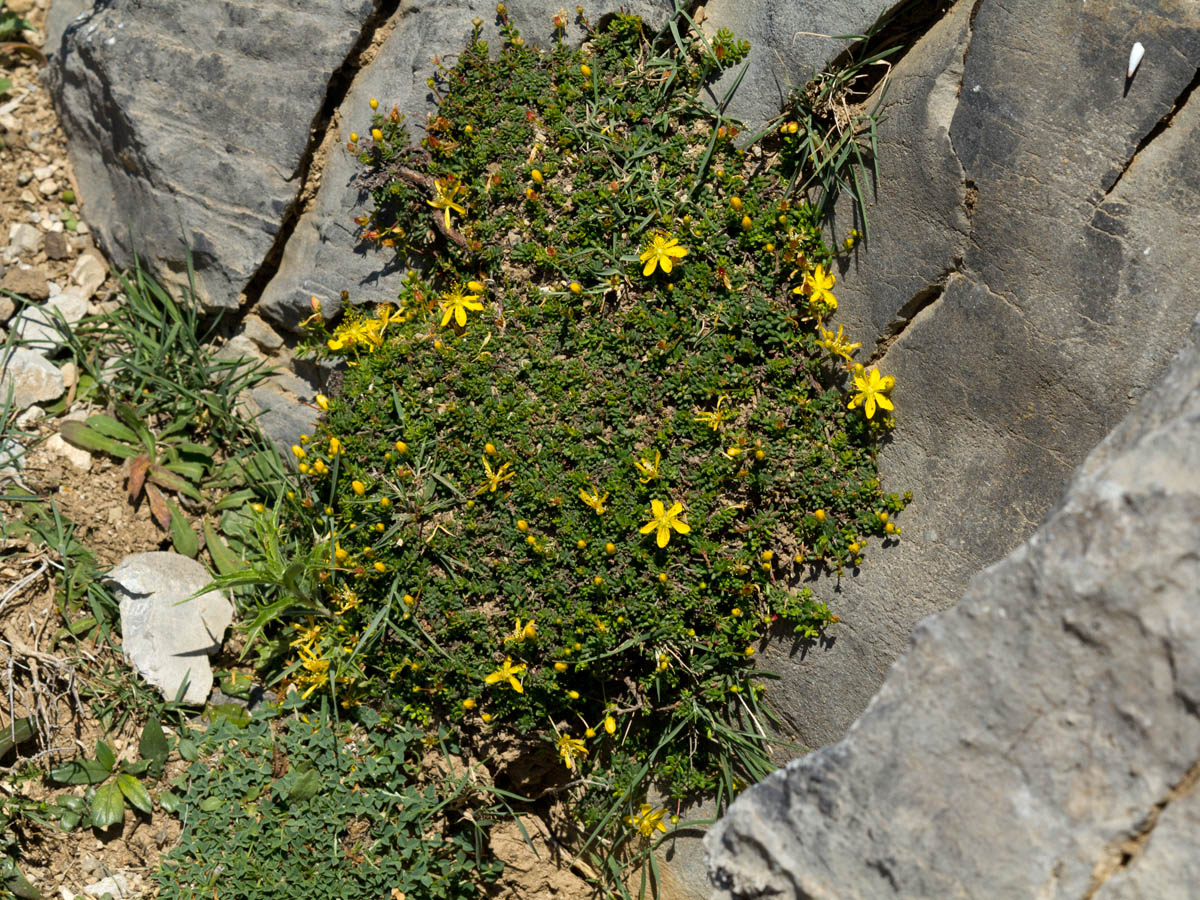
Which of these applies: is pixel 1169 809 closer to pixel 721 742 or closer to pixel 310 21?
pixel 721 742

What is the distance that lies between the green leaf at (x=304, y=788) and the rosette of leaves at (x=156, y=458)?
50.6 inches

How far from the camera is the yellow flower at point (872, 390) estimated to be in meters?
3.43

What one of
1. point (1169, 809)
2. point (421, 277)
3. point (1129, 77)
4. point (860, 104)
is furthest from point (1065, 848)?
point (421, 277)

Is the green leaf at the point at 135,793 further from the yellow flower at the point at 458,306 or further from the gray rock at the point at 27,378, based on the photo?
the yellow flower at the point at 458,306

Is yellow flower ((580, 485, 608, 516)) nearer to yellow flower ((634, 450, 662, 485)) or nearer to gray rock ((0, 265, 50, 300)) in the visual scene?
yellow flower ((634, 450, 662, 485))

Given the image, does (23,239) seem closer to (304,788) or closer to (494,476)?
(494,476)

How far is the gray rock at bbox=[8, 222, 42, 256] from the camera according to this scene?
186 inches

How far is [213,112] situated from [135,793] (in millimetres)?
3155

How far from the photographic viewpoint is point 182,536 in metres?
4.22

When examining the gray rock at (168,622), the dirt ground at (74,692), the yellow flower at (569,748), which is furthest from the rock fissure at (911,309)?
the gray rock at (168,622)

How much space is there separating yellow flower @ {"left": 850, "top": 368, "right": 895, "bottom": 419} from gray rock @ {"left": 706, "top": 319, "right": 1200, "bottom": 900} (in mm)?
1156

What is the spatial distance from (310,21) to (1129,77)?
3.50m

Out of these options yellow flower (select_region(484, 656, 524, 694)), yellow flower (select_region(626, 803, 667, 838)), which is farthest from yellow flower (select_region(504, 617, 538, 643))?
yellow flower (select_region(626, 803, 667, 838))

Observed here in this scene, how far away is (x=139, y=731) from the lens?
12.9 ft
